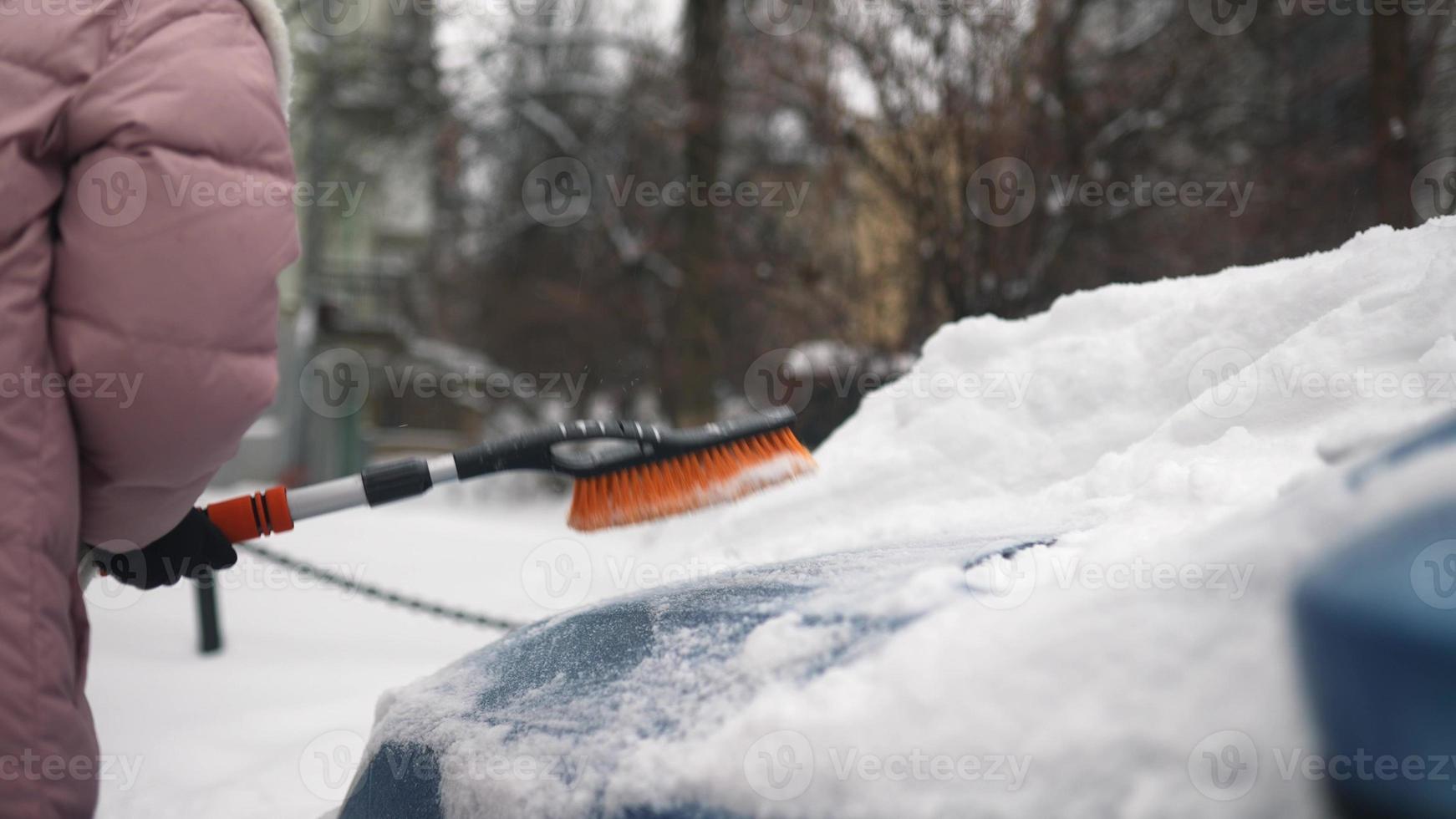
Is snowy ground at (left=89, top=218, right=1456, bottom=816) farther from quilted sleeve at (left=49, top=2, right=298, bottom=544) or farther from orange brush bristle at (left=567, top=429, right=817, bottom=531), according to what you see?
quilted sleeve at (left=49, top=2, right=298, bottom=544)

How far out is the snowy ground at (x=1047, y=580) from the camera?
659mm

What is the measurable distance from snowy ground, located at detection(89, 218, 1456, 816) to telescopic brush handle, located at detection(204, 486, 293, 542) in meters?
0.60

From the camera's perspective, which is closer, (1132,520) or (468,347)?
(1132,520)

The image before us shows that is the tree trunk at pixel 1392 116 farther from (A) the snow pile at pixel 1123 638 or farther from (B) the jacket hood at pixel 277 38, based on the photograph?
(B) the jacket hood at pixel 277 38

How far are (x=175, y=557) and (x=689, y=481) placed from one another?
971 millimetres

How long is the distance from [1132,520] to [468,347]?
1427 centimetres

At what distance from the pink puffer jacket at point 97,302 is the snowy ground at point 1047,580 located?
2.36ft

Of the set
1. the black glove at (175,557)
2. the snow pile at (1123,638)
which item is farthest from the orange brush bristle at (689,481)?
the black glove at (175,557)

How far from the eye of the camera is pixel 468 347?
14.4m

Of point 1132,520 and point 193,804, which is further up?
point 1132,520

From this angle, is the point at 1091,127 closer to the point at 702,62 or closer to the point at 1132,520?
the point at 702,62

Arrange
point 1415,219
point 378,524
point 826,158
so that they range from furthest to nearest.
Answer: point 826,158 < point 378,524 < point 1415,219

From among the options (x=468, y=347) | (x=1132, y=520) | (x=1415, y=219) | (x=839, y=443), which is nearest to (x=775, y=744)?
(x=1132, y=520)

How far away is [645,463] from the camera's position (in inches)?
76.1
